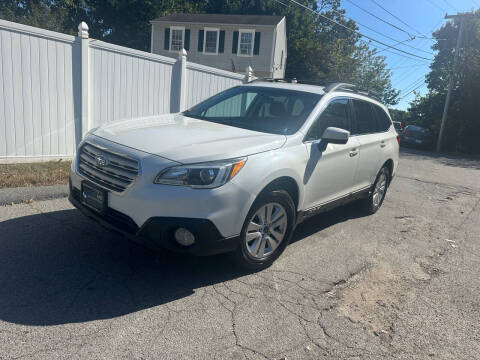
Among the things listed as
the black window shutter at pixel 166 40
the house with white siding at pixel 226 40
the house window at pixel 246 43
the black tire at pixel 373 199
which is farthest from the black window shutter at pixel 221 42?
the black tire at pixel 373 199

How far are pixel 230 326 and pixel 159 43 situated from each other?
28.0m

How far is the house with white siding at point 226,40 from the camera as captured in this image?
26594 mm

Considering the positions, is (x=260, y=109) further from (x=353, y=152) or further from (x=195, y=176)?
(x=195, y=176)

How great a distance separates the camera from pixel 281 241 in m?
4.13

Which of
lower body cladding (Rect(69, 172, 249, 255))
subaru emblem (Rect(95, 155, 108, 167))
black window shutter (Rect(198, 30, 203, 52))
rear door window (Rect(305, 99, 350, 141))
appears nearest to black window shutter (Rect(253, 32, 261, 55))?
black window shutter (Rect(198, 30, 203, 52))

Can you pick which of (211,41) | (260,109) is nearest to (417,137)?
(211,41)

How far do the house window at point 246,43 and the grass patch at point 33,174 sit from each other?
2141 cm

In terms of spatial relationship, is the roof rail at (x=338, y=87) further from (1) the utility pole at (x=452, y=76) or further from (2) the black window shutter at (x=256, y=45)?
(2) the black window shutter at (x=256, y=45)

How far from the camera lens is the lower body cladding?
3.19m

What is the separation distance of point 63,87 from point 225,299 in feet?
18.7

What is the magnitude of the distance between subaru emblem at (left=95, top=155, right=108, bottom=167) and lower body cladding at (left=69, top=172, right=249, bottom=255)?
27cm

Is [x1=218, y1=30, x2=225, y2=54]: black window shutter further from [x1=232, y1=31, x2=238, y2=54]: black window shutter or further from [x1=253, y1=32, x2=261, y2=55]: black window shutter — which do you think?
[x1=253, y1=32, x2=261, y2=55]: black window shutter

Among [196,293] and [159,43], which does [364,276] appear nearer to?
[196,293]

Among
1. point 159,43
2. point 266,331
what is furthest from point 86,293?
point 159,43
